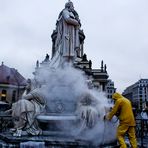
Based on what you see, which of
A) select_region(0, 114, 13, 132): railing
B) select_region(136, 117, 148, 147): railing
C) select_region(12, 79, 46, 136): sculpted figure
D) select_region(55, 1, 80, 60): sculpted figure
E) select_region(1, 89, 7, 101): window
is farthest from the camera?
select_region(1, 89, 7, 101): window

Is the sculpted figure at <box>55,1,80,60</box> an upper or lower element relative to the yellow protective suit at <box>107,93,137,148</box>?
upper

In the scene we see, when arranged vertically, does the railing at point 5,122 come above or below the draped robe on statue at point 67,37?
below

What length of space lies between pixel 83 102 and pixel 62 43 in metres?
3.72

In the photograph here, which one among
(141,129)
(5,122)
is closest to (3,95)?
(5,122)

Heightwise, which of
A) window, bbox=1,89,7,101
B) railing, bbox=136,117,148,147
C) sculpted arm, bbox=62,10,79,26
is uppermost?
sculpted arm, bbox=62,10,79,26

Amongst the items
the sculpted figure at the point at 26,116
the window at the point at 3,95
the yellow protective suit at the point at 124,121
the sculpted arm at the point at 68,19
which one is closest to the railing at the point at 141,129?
the yellow protective suit at the point at 124,121

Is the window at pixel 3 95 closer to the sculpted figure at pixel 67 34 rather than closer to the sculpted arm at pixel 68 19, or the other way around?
the sculpted figure at pixel 67 34

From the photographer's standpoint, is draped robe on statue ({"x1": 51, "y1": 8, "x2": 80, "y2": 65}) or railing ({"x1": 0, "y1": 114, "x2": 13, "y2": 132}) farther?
railing ({"x1": 0, "y1": 114, "x2": 13, "y2": 132})

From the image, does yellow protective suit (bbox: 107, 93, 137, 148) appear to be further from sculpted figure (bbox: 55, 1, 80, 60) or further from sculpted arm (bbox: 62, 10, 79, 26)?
sculpted arm (bbox: 62, 10, 79, 26)

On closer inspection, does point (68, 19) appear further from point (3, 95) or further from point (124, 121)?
point (3, 95)

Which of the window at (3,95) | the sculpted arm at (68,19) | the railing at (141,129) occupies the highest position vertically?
the sculpted arm at (68,19)

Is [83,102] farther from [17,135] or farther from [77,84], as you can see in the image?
[17,135]

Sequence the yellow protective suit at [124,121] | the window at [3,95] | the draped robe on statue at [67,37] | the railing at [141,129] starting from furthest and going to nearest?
the window at [3,95] < the draped robe on statue at [67,37] < the railing at [141,129] < the yellow protective suit at [124,121]

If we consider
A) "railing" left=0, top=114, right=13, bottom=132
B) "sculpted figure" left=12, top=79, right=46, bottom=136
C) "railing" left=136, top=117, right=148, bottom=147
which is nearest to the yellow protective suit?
"railing" left=136, top=117, right=148, bottom=147
